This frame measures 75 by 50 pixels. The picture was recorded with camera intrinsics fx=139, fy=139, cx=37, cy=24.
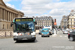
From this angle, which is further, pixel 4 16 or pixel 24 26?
pixel 4 16

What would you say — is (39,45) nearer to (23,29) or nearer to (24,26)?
(23,29)

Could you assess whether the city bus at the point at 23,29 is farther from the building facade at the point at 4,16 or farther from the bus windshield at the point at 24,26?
the building facade at the point at 4,16

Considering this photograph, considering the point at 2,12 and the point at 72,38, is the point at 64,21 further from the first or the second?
the point at 72,38

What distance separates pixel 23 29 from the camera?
599 inches

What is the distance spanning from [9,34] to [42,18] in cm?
12525

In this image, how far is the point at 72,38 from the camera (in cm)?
1781

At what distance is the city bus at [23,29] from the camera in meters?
15.0

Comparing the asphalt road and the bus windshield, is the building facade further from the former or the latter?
the asphalt road

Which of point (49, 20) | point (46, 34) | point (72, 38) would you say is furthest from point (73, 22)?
point (72, 38)

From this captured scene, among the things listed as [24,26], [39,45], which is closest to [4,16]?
[24,26]

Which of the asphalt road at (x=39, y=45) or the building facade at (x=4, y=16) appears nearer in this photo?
the asphalt road at (x=39, y=45)

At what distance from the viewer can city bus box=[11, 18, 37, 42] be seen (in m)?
15.0

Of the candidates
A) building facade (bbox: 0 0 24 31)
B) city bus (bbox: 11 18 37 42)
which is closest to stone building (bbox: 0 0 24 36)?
building facade (bbox: 0 0 24 31)

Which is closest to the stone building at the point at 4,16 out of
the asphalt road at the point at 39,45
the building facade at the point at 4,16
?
the building facade at the point at 4,16
